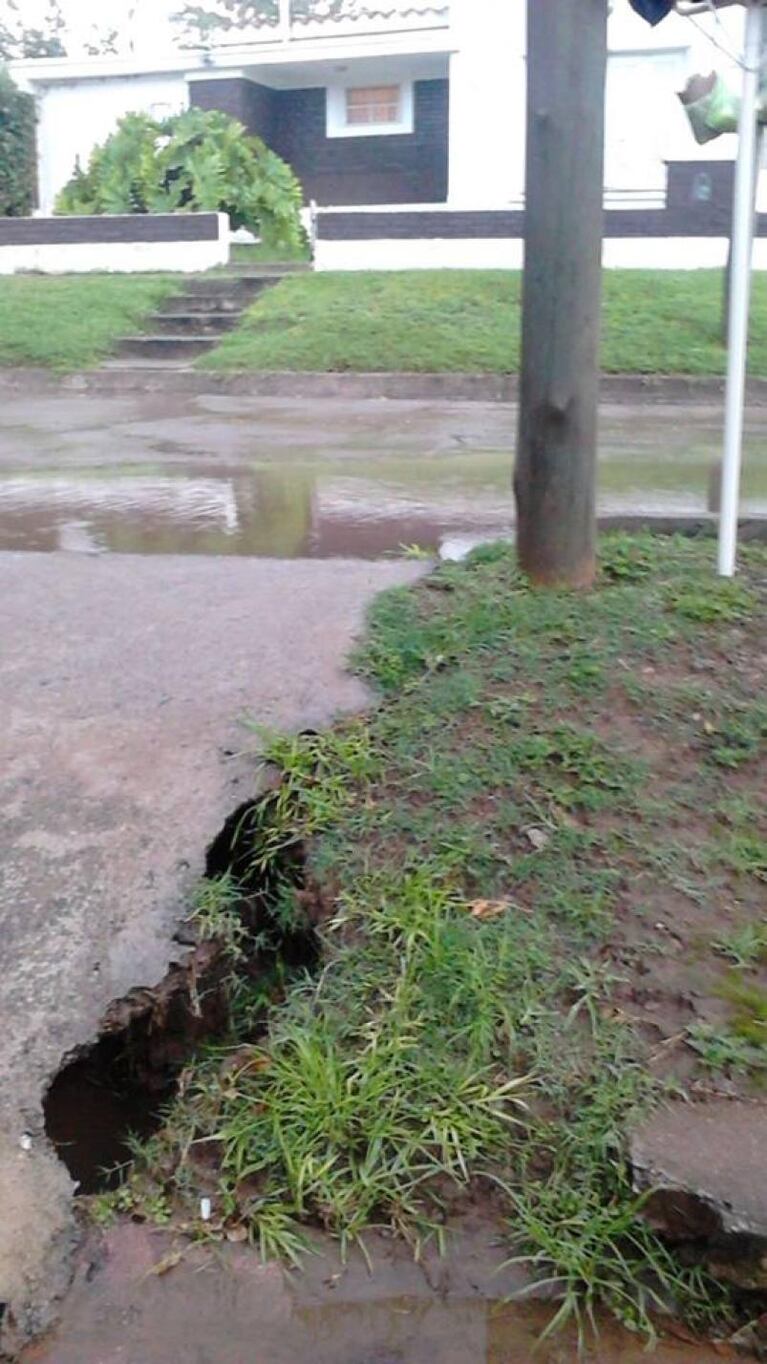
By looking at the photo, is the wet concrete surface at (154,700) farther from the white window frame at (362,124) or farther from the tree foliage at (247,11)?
the tree foliage at (247,11)

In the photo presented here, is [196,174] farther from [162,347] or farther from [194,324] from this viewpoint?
[162,347]

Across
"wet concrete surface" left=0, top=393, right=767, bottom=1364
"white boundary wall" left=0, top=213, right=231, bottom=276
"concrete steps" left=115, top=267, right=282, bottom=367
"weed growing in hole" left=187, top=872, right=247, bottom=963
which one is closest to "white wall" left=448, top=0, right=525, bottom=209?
"white boundary wall" left=0, top=213, right=231, bottom=276

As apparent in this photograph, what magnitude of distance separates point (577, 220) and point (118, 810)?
2.25 metres

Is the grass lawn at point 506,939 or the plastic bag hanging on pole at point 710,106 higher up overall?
the plastic bag hanging on pole at point 710,106

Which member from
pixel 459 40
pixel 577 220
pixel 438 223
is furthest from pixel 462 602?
pixel 459 40

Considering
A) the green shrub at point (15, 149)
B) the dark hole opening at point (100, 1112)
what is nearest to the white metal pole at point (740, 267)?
the dark hole opening at point (100, 1112)

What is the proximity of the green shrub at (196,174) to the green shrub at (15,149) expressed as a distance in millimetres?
2372

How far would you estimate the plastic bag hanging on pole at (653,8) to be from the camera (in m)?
4.67

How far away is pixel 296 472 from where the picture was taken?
8781 mm

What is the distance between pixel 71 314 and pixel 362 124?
30.1 ft

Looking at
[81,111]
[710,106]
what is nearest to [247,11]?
[81,111]

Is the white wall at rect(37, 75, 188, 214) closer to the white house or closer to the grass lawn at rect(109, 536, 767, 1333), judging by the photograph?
the white house

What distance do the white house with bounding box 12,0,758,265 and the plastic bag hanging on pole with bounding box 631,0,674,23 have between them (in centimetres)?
1179

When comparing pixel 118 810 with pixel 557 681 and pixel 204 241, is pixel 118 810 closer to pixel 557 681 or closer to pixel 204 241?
pixel 557 681
